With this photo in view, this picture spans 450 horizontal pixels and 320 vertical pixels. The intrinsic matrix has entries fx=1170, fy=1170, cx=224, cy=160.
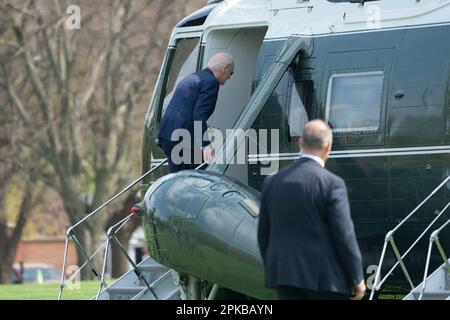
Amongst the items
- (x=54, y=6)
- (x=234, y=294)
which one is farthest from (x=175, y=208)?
(x=54, y=6)

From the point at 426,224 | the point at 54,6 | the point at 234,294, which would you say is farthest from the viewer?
the point at 54,6

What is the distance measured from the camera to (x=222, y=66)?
12062 mm

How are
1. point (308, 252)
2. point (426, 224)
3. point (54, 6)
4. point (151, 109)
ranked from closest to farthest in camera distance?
point (308, 252), point (426, 224), point (151, 109), point (54, 6)

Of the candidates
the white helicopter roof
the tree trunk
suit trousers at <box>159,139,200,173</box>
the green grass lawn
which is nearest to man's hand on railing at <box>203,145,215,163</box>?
suit trousers at <box>159,139,200,173</box>

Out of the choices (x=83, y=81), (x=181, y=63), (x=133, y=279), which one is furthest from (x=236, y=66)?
(x=83, y=81)

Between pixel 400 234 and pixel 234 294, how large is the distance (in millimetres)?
1781

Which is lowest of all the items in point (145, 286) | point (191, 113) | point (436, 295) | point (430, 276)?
point (145, 286)

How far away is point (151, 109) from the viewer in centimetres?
1448

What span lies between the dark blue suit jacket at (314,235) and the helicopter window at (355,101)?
3.39 meters

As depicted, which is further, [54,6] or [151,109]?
[54,6]

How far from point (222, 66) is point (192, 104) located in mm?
500

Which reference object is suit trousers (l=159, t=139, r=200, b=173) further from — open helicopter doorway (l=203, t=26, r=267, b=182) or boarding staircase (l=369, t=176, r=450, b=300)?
boarding staircase (l=369, t=176, r=450, b=300)

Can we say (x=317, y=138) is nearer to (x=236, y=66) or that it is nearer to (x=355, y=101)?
(x=355, y=101)

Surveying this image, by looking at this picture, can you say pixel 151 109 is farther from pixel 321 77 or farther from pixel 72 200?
pixel 72 200
